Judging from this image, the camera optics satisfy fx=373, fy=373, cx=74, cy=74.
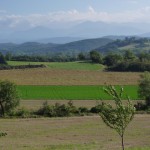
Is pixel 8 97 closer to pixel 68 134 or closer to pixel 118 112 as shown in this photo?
pixel 68 134

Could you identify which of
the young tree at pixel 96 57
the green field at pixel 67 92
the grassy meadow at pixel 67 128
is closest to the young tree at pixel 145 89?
the green field at pixel 67 92

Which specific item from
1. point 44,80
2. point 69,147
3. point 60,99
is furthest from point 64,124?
point 44,80

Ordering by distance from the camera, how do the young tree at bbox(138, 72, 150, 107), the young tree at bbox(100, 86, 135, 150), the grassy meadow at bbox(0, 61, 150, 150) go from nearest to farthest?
1. the young tree at bbox(100, 86, 135, 150)
2. the grassy meadow at bbox(0, 61, 150, 150)
3. the young tree at bbox(138, 72, 150, 107)

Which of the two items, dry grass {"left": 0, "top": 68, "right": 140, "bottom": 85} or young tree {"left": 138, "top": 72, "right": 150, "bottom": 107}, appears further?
dry grass {"left": 0, "top": 68, "right": 140, "bottom": 85}

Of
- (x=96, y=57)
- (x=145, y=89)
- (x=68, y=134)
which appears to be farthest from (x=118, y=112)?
(x=96, y=57)

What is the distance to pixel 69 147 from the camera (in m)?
28.2

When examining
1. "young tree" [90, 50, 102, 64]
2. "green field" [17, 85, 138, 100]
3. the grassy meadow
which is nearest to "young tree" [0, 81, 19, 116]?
the grassy meadow

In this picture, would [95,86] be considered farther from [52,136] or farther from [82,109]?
[52,136]

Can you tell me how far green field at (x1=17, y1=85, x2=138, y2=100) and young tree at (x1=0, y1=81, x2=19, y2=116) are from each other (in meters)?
9.63

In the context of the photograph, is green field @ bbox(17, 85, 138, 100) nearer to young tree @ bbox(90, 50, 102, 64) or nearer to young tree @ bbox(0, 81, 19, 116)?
young tree @ bbox(0, 81, 19, 116)

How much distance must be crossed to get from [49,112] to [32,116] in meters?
2.34

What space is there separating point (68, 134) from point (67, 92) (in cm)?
3310

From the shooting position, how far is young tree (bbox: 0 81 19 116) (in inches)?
1911

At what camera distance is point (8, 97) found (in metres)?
48.5
